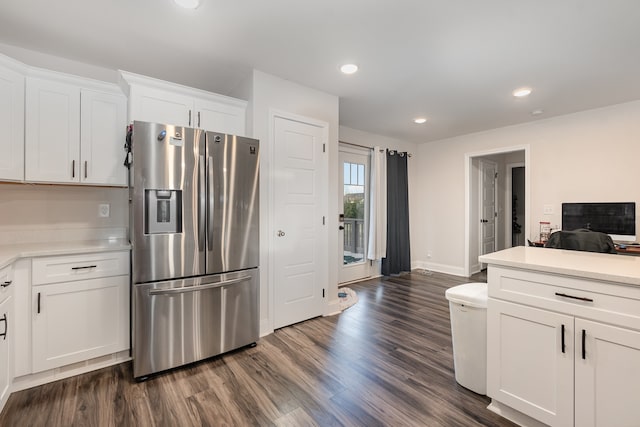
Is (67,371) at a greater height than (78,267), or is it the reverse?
(78,267)

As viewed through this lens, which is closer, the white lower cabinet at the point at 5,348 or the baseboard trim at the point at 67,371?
the white lower cabinet at the point at 5,348

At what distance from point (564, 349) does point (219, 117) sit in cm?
298

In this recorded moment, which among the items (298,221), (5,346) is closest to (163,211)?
(5,346)

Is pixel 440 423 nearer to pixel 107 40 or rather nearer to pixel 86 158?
Result: pixel 86 158

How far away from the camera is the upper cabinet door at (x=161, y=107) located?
2.26 metres

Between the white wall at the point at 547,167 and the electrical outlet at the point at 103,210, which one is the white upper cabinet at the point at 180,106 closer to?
the electrical outlet at the point at 103,210

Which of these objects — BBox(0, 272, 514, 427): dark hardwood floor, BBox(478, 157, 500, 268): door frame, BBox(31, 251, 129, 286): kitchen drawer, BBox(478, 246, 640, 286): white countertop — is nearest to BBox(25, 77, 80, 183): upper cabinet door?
BBox(31, 251, 129, 286): kitchen drawer

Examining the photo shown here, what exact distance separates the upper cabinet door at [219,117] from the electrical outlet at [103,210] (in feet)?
3.73

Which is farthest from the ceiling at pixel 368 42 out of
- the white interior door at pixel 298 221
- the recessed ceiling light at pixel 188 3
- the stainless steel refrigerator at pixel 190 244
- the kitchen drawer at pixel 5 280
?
the kitchen drawer at pixel 5 280

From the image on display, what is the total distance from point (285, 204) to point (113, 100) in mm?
1732

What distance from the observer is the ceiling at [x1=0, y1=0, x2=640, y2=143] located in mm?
1872

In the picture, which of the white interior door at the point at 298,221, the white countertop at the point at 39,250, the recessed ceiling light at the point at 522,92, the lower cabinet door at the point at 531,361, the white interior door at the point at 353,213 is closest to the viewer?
the lower cabinet door at the point at 531,361

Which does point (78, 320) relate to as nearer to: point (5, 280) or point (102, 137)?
point (5, 280)

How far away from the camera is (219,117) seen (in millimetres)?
2660
